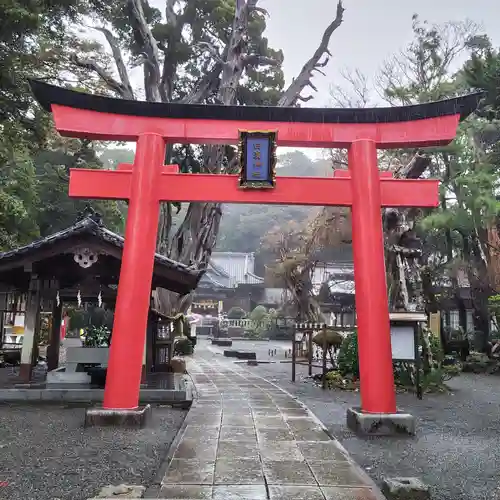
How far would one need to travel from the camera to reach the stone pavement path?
3.91m

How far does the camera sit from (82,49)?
1992cm

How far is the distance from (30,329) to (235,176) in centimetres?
524

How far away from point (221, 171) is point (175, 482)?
16643 mm

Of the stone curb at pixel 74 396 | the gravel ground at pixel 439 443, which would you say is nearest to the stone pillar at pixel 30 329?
the stone curb at pixel 74 396

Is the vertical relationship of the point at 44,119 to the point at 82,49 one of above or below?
below

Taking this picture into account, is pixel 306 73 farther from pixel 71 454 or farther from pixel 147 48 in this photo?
pixel 71 454

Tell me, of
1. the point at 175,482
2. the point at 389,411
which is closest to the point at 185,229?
the point at 389,411

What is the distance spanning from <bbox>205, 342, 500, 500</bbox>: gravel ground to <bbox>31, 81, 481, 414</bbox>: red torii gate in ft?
5.26

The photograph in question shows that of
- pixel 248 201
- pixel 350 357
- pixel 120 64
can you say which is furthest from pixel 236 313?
pixel 248 201

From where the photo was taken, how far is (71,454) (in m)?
5.14

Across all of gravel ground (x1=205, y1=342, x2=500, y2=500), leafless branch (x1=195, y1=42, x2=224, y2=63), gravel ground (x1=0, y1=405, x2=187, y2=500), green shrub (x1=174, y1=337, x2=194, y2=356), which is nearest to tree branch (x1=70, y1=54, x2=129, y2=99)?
leafless branch (x1=195, y1=42, x2=224, y2=63)

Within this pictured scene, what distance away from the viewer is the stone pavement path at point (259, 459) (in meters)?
3.91

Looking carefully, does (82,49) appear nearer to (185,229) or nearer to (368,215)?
(185,229)

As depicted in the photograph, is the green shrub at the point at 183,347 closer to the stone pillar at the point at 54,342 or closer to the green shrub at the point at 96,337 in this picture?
the stone pillar at the point at 54,342
